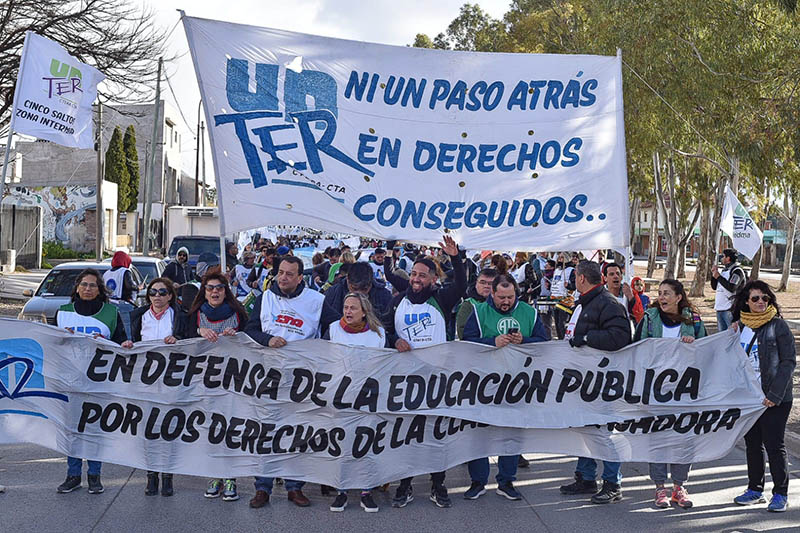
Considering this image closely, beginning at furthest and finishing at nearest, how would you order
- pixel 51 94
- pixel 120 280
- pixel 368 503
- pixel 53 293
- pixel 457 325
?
1. pixel 53 293
2. pixel 120 280
3. pixel 51 94
4. pixel 457 325
5. pixel 368 503

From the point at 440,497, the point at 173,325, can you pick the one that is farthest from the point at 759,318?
the point at 173,325

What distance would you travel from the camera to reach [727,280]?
47.8 ft

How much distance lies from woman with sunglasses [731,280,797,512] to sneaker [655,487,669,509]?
0.58 m

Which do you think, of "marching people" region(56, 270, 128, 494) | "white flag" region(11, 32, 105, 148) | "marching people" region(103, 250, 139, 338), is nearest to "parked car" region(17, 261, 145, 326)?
"marching people" region(103, 250, 139, 338)

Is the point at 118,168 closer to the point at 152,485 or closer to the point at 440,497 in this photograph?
the point at 152,485

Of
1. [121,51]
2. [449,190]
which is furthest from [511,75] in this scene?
[121,51]

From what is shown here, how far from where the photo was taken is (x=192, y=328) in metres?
7.11

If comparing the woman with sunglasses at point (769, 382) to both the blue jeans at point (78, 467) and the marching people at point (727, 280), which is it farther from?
the marching people at point (727, 280)

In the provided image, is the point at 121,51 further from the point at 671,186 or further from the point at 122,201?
the point at 122,201

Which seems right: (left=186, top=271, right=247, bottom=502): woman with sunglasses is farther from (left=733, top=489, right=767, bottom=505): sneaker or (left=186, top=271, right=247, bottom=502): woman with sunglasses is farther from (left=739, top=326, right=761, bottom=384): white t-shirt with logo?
(left=739, top=326, right=761, bottom=384): white t-shirt with logo

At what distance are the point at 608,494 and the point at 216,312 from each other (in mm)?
3358

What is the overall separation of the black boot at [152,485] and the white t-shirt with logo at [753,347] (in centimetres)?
469

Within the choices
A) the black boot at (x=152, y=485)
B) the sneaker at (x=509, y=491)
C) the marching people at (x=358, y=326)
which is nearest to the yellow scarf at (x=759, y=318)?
the sneaker at (x=509, y=491)

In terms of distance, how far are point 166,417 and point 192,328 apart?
73cm
